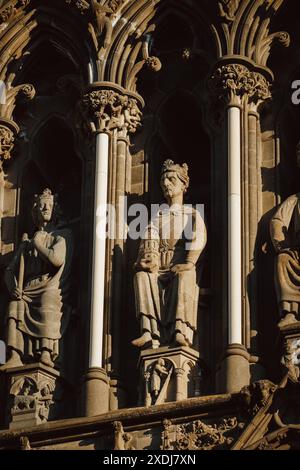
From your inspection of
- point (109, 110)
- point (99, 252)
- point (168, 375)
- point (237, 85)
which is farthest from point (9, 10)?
point (168, 375)

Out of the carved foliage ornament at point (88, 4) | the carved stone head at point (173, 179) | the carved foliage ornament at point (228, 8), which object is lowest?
→ the carved stone head at point (173, 179)

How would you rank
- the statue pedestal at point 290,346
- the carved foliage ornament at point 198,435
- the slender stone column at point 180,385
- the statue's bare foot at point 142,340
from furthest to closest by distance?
the statue's bare foot at point 142,340 → the slender stone column at point 180,385 → the statue pedestal at point 290,346 → the carved foliage ornament at point 198,435

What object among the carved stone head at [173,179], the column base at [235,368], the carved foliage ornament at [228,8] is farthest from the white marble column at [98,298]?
the carved foliage ornament at [228,8]

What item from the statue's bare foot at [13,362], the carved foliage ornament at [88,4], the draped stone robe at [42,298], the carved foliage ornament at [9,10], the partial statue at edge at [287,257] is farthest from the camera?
the carved foliage ornament at [9,10]

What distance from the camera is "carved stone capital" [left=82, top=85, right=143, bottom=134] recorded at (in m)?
32.1

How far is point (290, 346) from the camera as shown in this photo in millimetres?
29203

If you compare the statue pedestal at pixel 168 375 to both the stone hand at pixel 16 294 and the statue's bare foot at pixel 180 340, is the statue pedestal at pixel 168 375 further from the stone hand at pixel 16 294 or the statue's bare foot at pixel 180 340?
the stone hand at pixel 16 294

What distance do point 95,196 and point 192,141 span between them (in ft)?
7.35

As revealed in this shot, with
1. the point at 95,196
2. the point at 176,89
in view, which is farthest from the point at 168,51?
the point at 95,196

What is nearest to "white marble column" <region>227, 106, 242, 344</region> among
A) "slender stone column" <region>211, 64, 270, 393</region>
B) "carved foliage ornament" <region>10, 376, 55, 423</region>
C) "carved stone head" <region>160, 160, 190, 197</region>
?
"slender stone column" <region>211, 64, 270, 393</region>

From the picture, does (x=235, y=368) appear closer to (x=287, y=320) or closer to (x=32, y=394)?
(x=287, y=320)

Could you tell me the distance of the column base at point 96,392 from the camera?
2969 cm

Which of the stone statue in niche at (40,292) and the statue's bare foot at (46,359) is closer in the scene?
the statue's bare foot at (46,359)

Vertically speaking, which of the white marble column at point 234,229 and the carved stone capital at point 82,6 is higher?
the carved stone capital at point 82,6
